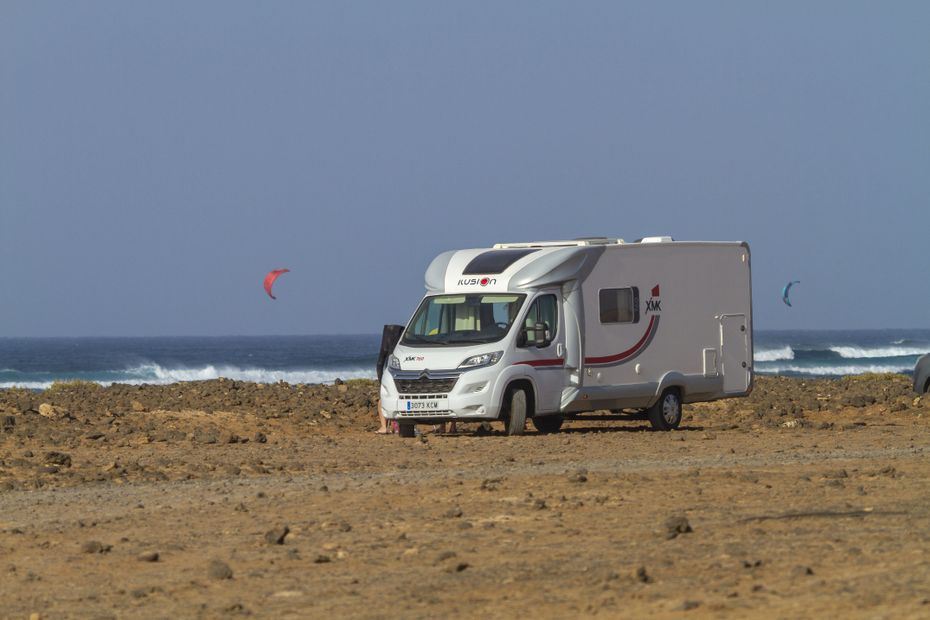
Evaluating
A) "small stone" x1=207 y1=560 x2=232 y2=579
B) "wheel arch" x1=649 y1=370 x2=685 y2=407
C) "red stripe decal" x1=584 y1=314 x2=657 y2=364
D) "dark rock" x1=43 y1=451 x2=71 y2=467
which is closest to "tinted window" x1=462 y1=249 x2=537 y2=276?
"red stripe decal" x1=584 y1=314 x2=657 y2=364

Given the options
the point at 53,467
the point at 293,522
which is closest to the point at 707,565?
the point at 293,522

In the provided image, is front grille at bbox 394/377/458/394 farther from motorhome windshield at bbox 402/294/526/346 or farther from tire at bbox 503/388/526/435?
tire at bbox 503/388/526/435

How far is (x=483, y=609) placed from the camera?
8.43 meters

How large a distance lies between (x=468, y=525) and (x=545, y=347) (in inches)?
413

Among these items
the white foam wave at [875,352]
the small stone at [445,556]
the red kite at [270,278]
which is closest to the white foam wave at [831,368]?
the white foam wave at [875,352]

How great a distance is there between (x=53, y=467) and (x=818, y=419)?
14639 millimetres

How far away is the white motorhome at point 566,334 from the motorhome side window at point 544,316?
0.05 feet

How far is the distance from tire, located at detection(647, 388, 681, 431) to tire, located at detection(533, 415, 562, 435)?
1.43 metres

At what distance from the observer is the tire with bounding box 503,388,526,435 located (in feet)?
70.3

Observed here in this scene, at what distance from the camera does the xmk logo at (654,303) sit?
22.9m

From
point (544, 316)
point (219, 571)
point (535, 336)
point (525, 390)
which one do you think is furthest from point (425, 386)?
point (219, 571)

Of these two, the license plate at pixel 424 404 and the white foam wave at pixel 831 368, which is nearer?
the license plate at pixel 424 404

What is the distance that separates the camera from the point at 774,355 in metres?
94.4

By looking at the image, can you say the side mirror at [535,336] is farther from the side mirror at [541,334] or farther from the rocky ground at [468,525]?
the rocky ground at [468,525]
